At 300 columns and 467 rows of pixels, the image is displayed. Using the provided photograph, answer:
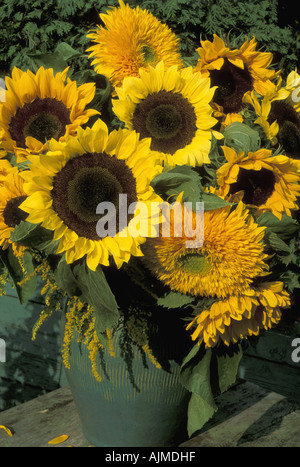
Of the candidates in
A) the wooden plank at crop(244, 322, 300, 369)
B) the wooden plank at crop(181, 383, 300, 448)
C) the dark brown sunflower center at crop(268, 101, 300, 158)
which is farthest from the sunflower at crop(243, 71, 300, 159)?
the wooden plank at crop(244, 322, 300, 369)

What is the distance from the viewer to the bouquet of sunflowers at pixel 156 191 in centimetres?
82

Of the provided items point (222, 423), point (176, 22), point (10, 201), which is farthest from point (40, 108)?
point (176, 22)

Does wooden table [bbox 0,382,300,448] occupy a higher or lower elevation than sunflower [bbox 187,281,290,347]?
lower

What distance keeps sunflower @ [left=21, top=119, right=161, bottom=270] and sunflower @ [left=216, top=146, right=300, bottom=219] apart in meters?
0.11

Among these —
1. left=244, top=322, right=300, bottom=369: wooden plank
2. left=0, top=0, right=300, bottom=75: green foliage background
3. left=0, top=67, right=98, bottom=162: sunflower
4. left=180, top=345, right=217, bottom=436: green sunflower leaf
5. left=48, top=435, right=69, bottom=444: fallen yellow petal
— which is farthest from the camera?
left=0, top=0, right=300, bottom=75: green foliage background

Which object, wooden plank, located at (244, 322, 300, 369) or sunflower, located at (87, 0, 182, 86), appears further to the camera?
wooden plank, located at (244, 322, 300, 369)

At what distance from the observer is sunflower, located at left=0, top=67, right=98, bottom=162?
2.95 ft

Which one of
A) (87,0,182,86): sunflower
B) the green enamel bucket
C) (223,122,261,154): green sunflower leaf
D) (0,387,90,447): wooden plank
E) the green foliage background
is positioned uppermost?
the green foliage background

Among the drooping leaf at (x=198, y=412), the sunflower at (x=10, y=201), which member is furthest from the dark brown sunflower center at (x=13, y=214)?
the drooping leaf at (x=198, y=412)

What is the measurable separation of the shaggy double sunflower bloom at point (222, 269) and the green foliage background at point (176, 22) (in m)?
1.30

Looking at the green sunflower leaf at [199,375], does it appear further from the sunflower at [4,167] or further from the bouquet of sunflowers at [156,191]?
the sunflower at [4,167]

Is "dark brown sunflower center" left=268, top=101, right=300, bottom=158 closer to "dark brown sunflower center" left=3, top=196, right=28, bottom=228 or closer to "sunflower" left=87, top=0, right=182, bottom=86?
"sunflower" left=87, top=0, right=182, bottom=86

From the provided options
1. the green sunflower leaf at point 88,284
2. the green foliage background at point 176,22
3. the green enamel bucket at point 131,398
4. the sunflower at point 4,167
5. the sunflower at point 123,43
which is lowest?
the green enamel bucket at point 131,398

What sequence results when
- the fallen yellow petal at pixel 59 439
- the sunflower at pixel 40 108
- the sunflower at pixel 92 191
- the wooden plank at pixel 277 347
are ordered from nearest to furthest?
the sunflower at pixel 92 191
the sunflower at pixel 40 108
the fallen yellow petal at pixel 59 439
the wooden plank at pixel 277 347
